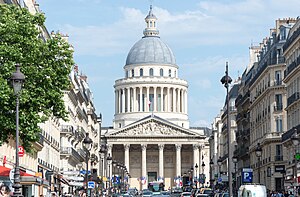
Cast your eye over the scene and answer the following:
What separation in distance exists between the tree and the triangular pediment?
5725 inches

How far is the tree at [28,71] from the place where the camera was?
3578 centimetres

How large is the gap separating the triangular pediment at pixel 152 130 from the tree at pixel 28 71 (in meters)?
145

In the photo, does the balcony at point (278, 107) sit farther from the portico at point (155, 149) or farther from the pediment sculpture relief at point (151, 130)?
the pediment sculpture relief at point (151, 130)

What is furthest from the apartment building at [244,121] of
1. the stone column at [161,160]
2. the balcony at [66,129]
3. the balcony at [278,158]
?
the stone column at [161,160]

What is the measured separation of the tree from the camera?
35781 mm

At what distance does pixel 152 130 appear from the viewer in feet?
611

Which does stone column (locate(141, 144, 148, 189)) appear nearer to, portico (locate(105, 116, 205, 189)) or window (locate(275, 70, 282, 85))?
portico (locate(105, 116, 205, 189))

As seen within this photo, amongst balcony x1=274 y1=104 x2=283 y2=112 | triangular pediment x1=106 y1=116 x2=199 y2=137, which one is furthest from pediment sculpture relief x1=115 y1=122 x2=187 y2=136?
balcony x1=274 y1=104 x2=283 y2=112

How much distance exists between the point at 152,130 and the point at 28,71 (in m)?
150

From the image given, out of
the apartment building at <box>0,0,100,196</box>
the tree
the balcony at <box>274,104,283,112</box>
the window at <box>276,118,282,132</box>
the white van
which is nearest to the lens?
the tree

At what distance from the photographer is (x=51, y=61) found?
124 feet

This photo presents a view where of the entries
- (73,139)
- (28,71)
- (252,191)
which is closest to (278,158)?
(73,139)

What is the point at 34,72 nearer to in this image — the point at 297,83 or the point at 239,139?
the point at 297,83

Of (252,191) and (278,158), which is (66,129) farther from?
(252,191)
